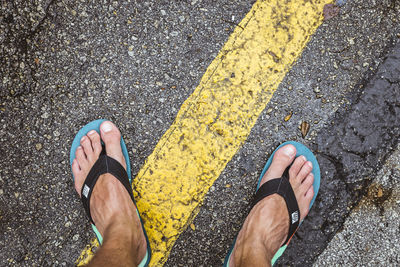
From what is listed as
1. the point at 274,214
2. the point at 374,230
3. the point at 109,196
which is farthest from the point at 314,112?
the point at 109,196

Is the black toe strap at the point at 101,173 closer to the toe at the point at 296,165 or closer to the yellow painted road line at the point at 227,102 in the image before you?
the yellow painted road line at the point at 227,102

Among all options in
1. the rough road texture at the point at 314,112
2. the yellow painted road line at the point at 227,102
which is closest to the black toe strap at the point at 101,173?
the yellow painted road line at the point at 227,102

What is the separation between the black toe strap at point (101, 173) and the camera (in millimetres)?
1677

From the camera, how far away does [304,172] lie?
70.6 inches

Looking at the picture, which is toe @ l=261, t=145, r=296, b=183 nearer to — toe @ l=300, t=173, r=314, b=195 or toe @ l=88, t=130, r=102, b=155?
toe @ l=300, t=173, r=314, b=195

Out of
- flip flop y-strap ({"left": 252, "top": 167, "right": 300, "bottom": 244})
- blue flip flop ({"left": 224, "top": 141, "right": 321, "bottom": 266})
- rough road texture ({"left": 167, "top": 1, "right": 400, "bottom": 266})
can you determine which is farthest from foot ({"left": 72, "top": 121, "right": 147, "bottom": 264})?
flip flop y-strap ({"left": 252, "top": 167, "right": 300, "bottom": 244})

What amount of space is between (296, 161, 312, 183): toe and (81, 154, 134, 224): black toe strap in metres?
1.04

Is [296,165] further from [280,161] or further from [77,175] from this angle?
[77,175]

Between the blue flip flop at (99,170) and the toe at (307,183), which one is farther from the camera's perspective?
the toe at (307,183)

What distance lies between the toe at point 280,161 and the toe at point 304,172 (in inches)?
4.1

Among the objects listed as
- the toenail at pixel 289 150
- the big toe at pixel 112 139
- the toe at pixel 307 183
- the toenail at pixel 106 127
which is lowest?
the big toe at pixel 112 139

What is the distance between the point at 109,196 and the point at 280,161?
3.45 ft

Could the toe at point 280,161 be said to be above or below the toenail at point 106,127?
above

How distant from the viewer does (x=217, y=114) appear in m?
1.72
